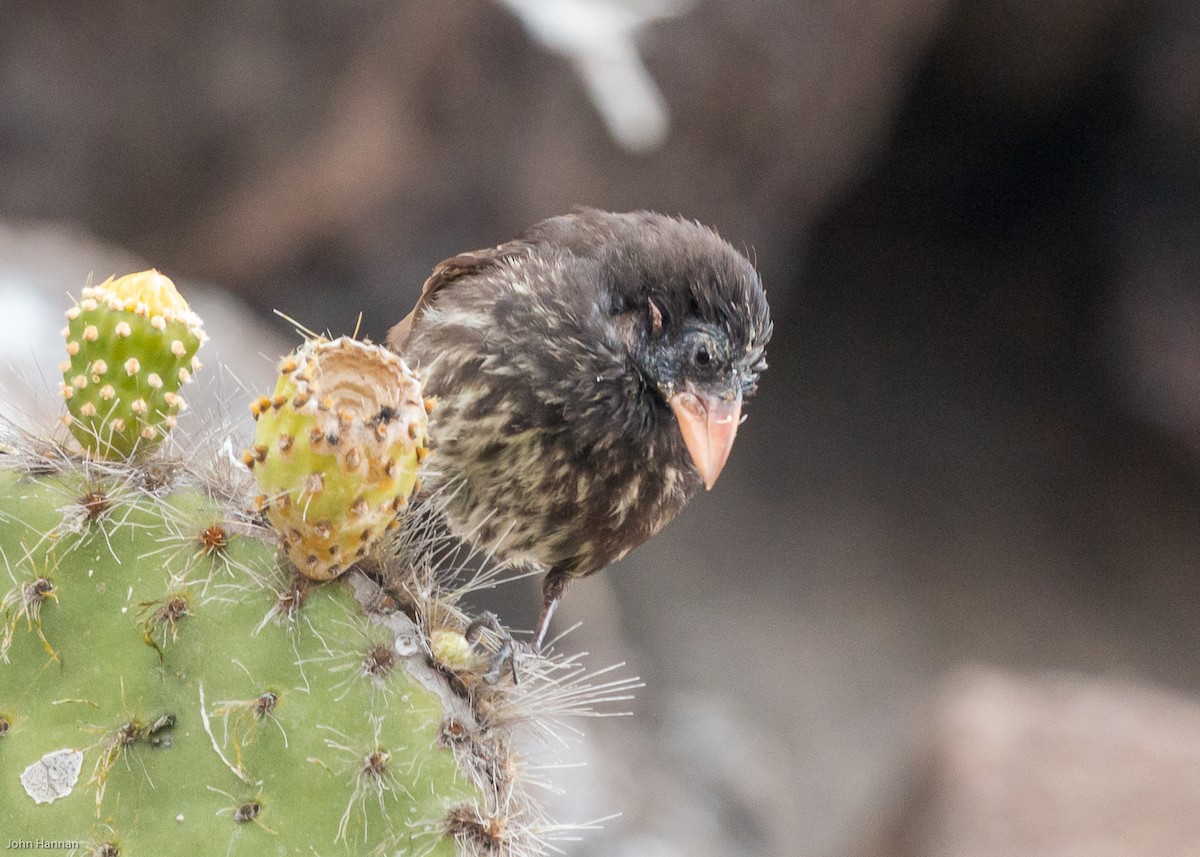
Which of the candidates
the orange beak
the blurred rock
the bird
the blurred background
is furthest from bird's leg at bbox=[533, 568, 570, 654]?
the blurred rock

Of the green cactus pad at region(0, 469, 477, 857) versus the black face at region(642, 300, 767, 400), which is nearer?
the green cactus pad at region(0, 469, 477, 857)

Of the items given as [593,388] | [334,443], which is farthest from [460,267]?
[334,443]

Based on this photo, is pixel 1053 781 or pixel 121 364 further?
pixel 1053 781

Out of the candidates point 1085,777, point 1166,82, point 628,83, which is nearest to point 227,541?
point 1085,777

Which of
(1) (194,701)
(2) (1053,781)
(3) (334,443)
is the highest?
(2) (1053,781)

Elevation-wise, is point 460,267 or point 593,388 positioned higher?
point 460,267

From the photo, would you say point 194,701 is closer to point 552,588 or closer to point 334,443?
point 334,443

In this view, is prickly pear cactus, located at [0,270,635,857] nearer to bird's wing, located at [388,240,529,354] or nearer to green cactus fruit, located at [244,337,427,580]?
green cactus fruit, located at [244,337,427,580]
